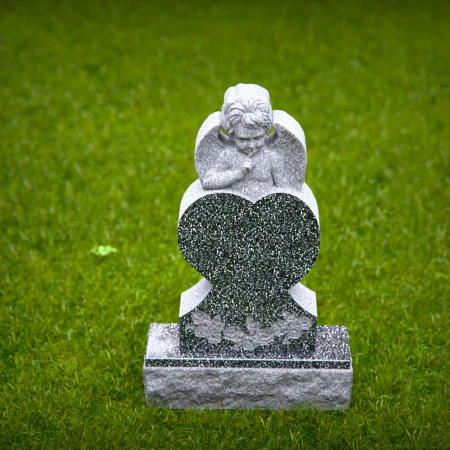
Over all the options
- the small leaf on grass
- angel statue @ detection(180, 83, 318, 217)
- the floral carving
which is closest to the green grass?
the small leaf on grass

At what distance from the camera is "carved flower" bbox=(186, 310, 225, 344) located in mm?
4830

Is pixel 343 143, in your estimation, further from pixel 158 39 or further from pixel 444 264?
pixel 158 39

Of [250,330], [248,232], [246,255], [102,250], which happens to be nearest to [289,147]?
[248,232]

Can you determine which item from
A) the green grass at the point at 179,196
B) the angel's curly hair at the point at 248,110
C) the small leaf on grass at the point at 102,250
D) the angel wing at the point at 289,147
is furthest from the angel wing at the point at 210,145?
the small leaf on grass at the point at 102,250

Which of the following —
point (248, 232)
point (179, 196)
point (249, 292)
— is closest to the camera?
point (248, 232)

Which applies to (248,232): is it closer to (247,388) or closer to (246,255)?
(246,255)

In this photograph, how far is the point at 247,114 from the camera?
4.31 metres

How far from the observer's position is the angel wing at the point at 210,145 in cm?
444

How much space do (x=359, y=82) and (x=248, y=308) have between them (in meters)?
5.69

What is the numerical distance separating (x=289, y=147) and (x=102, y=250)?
262cm

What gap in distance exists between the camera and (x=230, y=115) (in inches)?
170

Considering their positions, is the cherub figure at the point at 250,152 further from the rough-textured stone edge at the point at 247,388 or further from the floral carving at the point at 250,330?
the rough-textured stone edge at the point at 247,388

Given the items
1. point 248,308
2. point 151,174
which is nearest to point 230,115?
point 248,308

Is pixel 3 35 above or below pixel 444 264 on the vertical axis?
above
